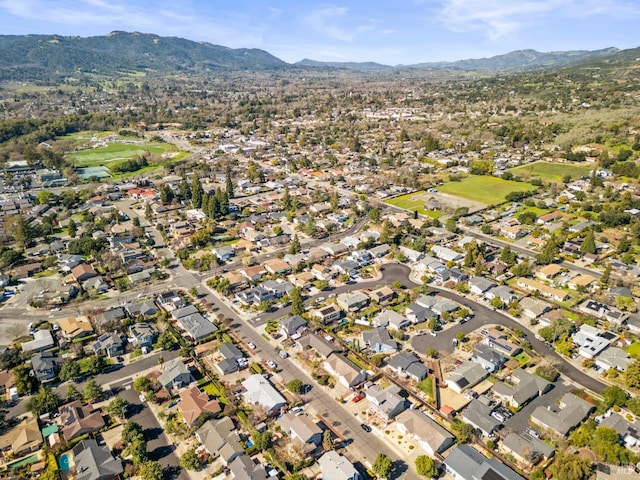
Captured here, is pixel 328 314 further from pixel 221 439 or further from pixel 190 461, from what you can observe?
pixel 190 461

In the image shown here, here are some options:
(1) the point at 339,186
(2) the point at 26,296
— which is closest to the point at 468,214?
(1) the point at 339,186

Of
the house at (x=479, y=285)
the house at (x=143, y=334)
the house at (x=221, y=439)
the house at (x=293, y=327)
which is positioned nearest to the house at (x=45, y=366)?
the house at (x=143, y=334)

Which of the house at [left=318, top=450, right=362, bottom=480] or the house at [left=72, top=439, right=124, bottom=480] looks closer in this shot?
the house at [left=318, top=450, right=362, bottom=480]

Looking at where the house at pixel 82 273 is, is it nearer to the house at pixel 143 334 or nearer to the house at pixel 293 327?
the house at pixel 143 334

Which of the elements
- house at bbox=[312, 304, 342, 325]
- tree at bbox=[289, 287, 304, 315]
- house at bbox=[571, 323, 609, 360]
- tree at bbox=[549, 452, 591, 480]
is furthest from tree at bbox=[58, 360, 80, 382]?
house at bbox=[571, 323, 609, 360]

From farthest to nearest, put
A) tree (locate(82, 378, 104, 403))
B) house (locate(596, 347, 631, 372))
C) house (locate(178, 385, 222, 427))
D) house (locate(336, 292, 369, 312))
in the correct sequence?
house (locate(336, 292, 369, 312))
house (locate(596, 347, 631, 372))
tree (locate(82, 378, 104, 403))
house (locate(178, 385, 222, 427))

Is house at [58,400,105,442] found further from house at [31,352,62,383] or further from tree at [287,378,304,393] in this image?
tree at [287,378,304,393]
